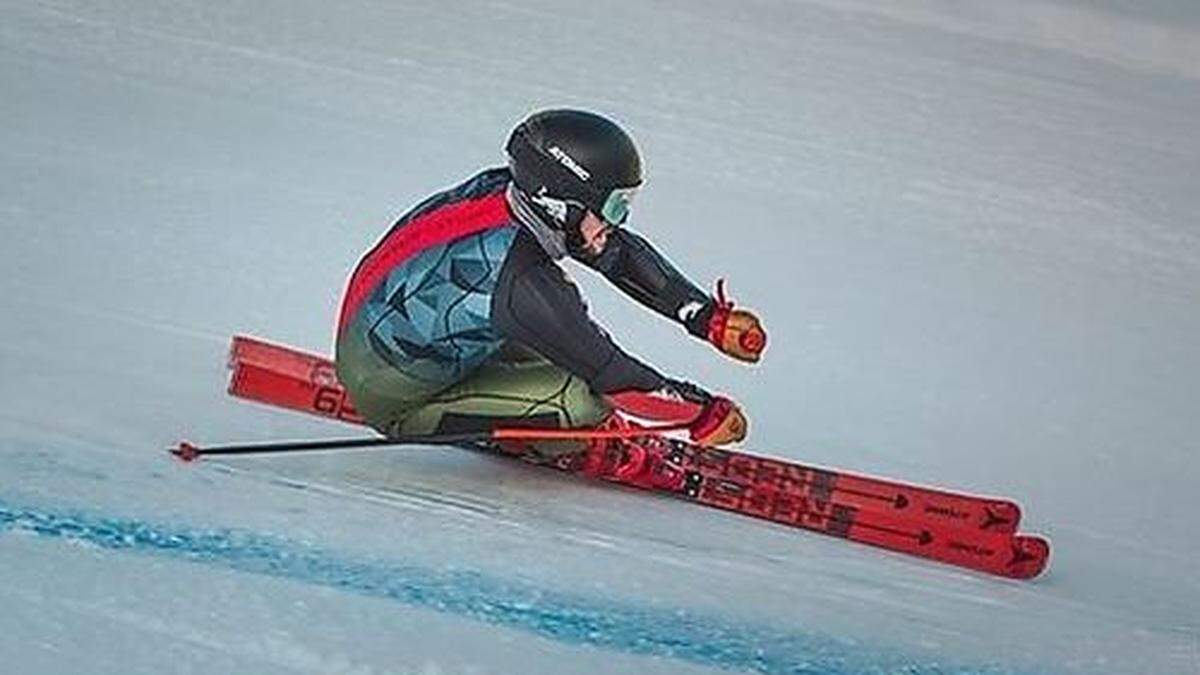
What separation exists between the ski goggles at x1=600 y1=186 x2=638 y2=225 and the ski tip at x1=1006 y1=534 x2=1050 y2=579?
697 millimetres

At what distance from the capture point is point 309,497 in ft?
11.0

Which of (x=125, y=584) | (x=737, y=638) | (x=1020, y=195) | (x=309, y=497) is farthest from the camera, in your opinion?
(x=1020, y=195)

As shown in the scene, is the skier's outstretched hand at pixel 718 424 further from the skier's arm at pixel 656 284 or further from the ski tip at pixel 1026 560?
the ski tip at pixel 1026 560

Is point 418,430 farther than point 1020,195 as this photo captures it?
No

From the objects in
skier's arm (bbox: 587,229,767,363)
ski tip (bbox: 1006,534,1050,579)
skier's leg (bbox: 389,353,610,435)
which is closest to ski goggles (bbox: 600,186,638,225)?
skier's arm (bbox: 587,229,767,363)

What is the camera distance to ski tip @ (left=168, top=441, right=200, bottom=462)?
341 centimetres

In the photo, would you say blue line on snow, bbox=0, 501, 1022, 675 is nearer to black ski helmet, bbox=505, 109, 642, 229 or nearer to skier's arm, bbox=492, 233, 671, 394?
skier's arm, bbox=492, 233, 671, 394

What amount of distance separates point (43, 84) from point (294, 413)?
1.73 metres

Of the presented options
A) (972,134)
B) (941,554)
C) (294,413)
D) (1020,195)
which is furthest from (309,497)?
(972,134)

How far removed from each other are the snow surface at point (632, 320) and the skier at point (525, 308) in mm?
116

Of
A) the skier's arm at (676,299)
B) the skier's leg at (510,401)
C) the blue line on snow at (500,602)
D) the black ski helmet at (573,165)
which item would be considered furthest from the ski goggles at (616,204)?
the blue line on snow at (500,602)

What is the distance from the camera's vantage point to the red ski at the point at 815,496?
365cm

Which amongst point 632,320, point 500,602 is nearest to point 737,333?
point 500,602

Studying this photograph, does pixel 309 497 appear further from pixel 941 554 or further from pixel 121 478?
pixel 941 554
